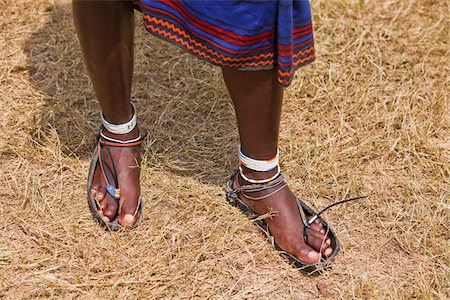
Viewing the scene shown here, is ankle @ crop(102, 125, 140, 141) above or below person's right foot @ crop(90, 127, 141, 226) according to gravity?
above

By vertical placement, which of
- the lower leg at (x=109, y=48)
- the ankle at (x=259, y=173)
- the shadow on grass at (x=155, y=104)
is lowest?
the shadow on grass at (x=155, y=104)

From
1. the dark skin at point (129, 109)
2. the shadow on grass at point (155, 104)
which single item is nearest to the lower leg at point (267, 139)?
the dark skin at point (129, 109)

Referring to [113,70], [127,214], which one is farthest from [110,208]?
[113,70]

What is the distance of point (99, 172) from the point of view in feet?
6.05

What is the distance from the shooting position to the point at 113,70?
1.62m

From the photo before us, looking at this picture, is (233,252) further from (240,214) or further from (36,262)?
(36,262)

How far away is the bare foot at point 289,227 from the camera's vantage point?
167 centimetres

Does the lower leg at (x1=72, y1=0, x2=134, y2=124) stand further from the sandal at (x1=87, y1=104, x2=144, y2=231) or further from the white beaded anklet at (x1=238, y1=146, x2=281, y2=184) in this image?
the white beaded anklet at (x1=238, y1=146, x2=281, y2=184)

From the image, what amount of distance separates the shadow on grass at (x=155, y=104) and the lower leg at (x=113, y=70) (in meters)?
0.19

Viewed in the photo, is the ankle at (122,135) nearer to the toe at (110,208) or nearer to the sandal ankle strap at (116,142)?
the sandal ankle strap at (116,142)

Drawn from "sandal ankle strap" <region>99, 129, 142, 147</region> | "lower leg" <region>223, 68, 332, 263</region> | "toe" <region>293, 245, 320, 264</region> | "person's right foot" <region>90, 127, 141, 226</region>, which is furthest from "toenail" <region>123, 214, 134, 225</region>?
"toe" <region>293, 245, 320, 264</region>

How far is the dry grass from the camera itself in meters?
1.66

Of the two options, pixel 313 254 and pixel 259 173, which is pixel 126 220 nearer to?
pixel 259 173

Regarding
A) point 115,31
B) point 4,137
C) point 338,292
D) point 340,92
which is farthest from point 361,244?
point 4,137
